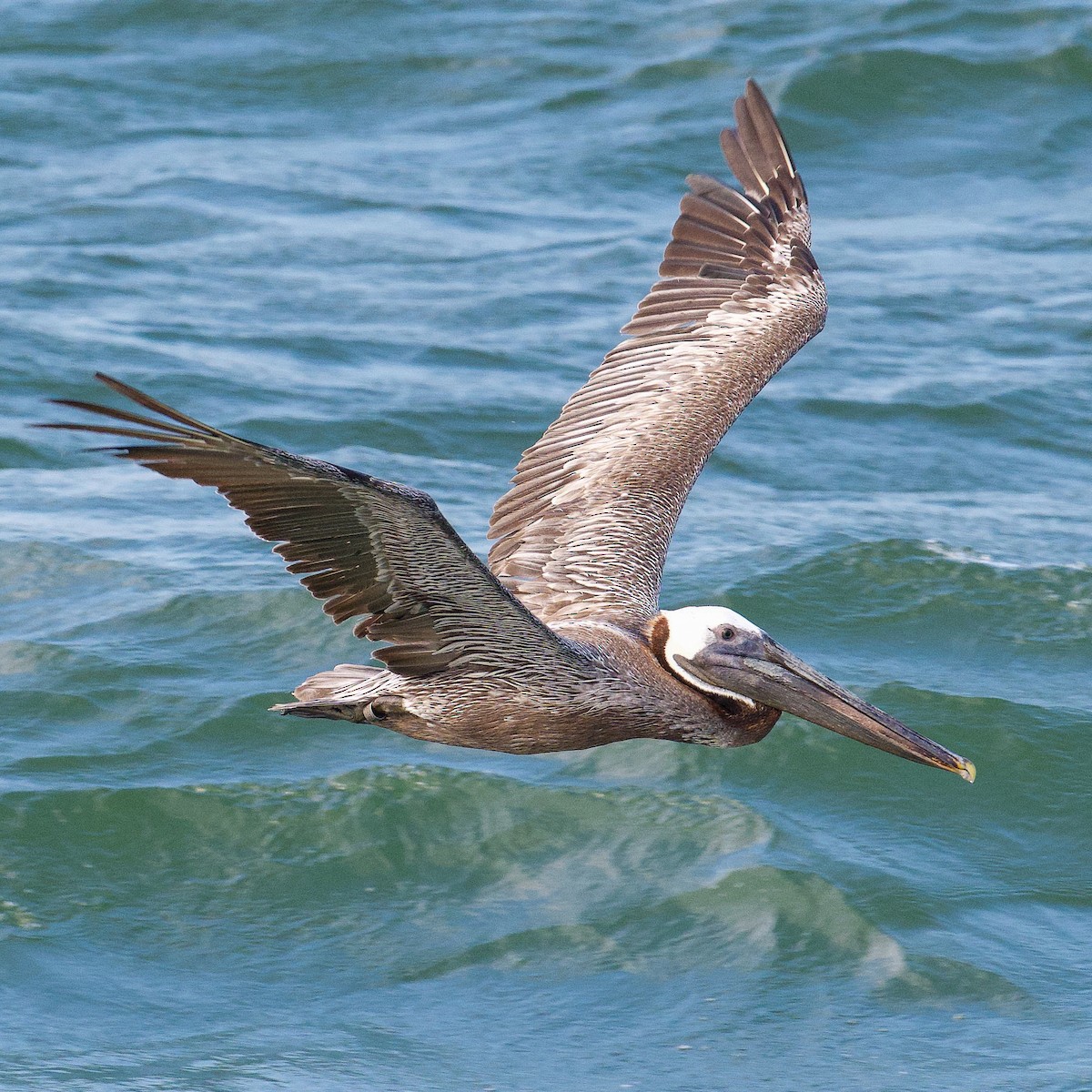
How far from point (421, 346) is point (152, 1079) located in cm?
740

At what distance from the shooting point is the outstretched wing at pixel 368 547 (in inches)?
225

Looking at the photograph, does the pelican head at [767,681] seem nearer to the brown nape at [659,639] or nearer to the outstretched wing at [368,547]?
the brown nape at [659,639]

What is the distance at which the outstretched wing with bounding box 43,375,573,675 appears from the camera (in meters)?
5.72

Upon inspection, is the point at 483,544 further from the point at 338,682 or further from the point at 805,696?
the point at 805,696

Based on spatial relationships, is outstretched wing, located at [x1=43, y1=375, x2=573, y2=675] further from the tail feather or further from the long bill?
the long bill

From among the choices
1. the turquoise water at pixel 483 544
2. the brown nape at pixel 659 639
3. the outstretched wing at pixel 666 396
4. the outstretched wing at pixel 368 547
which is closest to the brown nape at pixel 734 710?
the brown nape at pixel 659 639

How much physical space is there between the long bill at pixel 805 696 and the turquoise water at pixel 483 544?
1681 millimetres

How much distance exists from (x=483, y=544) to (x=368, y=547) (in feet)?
16.0

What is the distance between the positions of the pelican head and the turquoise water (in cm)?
169

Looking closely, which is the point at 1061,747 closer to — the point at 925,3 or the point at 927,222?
the point at 927,222

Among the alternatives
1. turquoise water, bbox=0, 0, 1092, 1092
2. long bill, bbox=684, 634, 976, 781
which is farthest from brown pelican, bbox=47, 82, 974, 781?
turquoise water, bbox=0, 0, 1092, 1092

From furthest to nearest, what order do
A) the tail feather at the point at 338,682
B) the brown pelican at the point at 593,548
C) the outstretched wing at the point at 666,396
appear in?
the outstretched wing at the point at 666,396, the tail feather at the point at 338,682, the brown pelican at the point at 593,548

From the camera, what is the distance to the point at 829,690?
725 centimetres

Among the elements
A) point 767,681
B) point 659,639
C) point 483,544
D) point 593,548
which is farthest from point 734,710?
point 483,544
